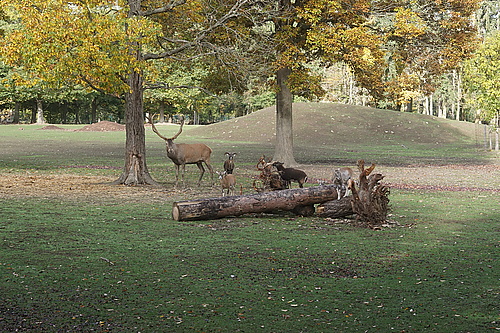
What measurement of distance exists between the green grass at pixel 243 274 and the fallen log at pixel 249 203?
0.72 ft

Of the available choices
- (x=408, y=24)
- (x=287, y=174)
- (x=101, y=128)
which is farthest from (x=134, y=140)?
(x=101, y=128)

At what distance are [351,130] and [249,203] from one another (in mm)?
43605

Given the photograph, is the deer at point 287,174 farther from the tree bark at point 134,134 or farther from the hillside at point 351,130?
the hillside at point 351,130

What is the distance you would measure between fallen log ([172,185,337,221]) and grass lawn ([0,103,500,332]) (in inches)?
10.1

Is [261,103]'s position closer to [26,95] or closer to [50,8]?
[26,95]

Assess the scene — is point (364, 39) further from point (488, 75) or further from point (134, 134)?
point (488, 75)

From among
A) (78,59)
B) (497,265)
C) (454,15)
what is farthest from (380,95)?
(497,265)

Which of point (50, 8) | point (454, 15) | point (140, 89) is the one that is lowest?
point (140, 89)

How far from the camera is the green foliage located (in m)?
37.4

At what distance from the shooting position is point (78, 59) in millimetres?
17094

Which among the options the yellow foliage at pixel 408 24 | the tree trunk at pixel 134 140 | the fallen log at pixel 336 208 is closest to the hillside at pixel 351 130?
the yellow foliage at pixel 408 24

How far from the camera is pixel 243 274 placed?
8367mm

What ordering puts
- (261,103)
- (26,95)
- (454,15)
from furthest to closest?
(261,103) < (26,95) < (454,15)

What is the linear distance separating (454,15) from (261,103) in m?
70.8
